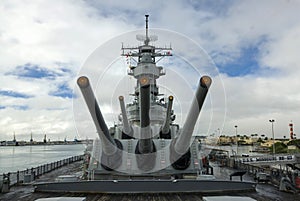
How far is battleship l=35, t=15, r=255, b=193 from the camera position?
24.3ft

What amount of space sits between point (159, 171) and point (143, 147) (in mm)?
1172

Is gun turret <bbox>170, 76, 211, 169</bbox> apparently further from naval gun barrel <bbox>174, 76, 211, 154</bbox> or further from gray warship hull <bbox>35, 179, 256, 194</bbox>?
gray warship hull <bbox>35, 179, 256, 194</bbox>

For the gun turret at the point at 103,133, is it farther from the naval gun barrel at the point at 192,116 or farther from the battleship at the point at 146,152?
the naval gun barrel at the point at 192,116

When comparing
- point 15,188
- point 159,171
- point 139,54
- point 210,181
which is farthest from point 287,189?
point 139,54

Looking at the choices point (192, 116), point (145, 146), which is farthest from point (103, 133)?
point (192, 116)

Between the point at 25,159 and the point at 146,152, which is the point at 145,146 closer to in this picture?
the point at 146,152

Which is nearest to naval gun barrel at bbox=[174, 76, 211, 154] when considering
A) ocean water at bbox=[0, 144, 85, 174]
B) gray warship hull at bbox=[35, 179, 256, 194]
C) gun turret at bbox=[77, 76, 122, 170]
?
gray warship hull at bbox=[35, 179, 256, 194]

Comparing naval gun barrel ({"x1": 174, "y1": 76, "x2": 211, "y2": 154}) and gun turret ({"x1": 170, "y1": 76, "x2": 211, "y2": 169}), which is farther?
gun turret ({"x1": 170, "y1": 76, "x2": 211, "y2": 169})

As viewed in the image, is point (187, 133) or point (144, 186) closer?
point (144, 186)

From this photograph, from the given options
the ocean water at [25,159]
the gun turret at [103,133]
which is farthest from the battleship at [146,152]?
the ocean water at [25,159]

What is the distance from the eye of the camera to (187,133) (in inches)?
361

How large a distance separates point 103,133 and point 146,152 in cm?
254

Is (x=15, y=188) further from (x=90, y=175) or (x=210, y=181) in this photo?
(x=210, y=181)

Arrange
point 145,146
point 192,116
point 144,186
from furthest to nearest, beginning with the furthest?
1. point 145,146
2. point 192,116
3. point 144,186
